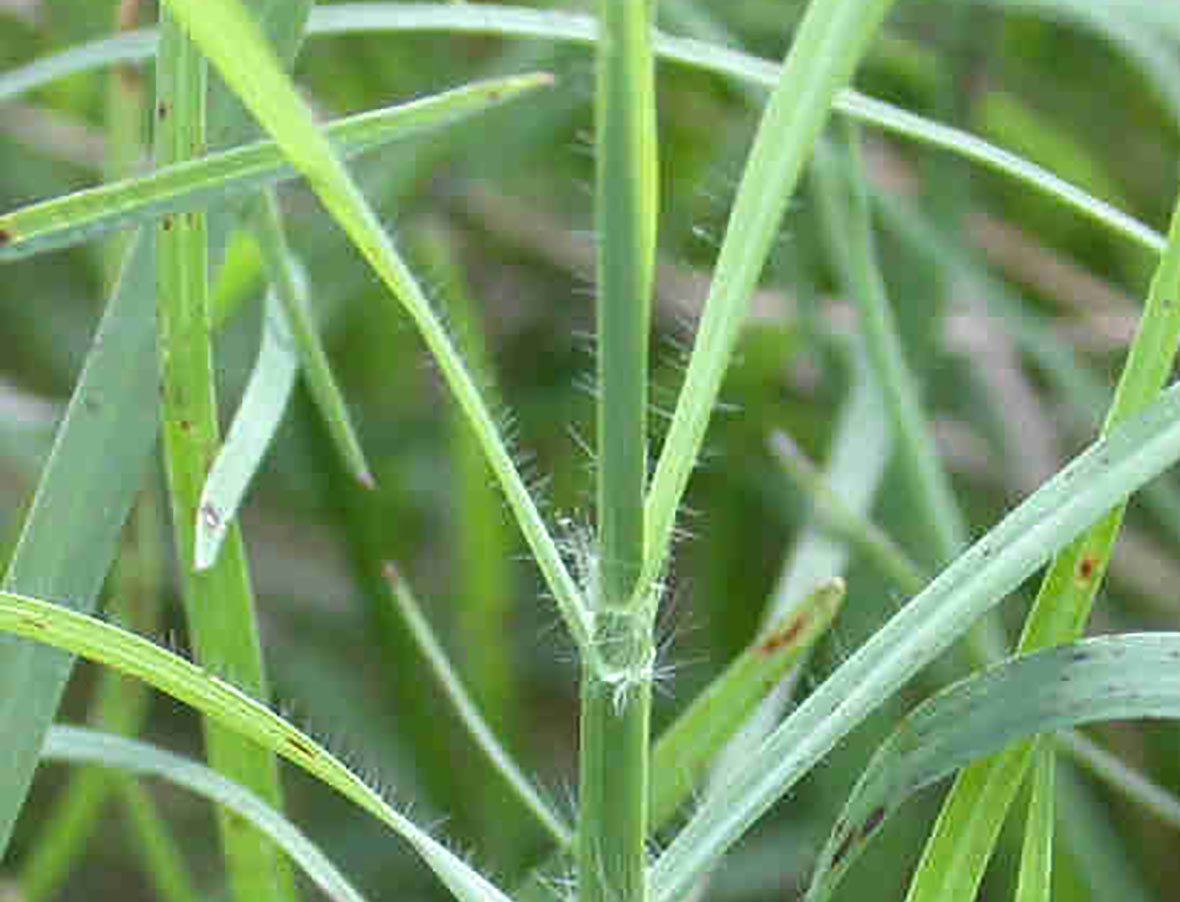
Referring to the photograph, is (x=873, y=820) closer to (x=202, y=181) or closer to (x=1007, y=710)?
(x=1007, y=710)

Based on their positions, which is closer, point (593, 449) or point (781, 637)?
point (781, 637)

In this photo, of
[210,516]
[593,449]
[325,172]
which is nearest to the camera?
[325,172]

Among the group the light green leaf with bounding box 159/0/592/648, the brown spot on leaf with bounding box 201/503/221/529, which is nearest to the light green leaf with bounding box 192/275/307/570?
the brown spot on leaf with bounding box 201/503/221/529

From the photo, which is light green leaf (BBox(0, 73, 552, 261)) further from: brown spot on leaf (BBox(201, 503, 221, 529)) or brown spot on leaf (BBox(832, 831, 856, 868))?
brown spot on leaf (BBox(832, 831, 856, 868))

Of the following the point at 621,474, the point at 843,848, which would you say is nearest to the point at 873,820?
the point at 843,848

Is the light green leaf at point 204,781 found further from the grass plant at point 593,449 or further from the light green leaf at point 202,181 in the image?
the light green leaf at point 202,181

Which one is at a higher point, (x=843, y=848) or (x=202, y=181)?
(x=202, y=181)

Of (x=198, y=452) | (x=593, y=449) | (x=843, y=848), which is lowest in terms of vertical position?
(x=843, y=848)

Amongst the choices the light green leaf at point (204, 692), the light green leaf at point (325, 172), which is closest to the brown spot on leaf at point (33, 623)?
the light green leaf at point (204, 692)
